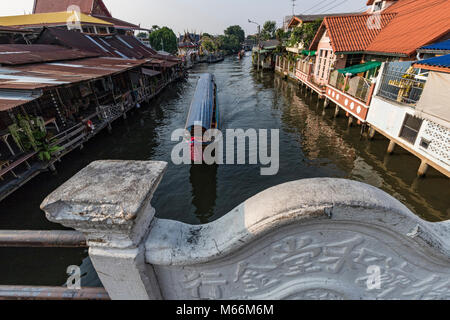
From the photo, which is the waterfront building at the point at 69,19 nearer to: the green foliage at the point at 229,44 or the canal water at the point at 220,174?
the canal water at the point at 220,174

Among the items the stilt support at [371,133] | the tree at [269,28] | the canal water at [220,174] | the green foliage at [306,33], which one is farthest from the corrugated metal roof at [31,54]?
the tree at [269,28]

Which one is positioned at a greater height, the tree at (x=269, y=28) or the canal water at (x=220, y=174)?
the tree at (x=269, y=28)

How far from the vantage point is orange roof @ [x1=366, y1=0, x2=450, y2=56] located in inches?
428

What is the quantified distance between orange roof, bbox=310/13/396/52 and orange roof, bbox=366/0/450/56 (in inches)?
21.2

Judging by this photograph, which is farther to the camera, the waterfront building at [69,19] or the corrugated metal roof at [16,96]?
the waterfront building at [69,19]

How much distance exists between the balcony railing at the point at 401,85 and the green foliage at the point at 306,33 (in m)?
13.7

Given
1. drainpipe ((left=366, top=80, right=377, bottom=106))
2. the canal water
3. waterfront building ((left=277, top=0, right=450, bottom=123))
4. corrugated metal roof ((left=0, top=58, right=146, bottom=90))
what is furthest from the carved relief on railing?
waterfront building ((left=277, top=0, right=450, bottom=123))

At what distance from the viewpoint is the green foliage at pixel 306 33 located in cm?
2139

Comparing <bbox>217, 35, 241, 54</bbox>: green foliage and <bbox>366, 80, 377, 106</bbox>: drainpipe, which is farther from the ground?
<bbox>217, 35, 241, 54</bbox>: green foliage

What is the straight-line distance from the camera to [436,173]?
28.2 ft

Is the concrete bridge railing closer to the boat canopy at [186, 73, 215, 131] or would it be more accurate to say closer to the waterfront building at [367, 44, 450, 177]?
the waterfront building at [367, 44, 450, 177]

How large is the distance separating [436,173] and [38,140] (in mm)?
16085

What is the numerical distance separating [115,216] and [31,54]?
58.8 feet

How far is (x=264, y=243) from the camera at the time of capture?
4.21 ft
